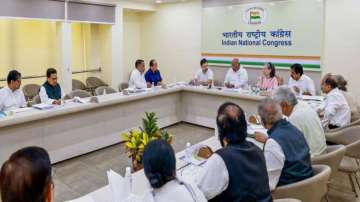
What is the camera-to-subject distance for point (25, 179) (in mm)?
1125

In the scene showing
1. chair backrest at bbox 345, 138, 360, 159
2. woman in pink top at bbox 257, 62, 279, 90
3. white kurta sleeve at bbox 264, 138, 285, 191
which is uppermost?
woman in pink top at bbox 257, 62, 279, 90

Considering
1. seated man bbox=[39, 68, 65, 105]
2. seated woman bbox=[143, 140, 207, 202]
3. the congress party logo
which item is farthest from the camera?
the congress party logo

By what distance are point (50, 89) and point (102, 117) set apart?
2.77 ft

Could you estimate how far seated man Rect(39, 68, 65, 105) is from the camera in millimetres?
4688

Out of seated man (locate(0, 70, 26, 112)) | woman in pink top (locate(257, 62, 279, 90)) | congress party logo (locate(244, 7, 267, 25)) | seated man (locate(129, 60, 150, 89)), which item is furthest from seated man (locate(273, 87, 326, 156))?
congress party logo (locate(244, 7, 267, 25))

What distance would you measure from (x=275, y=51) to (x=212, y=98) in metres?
1.74

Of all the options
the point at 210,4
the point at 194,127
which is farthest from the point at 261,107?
the point at 210,4

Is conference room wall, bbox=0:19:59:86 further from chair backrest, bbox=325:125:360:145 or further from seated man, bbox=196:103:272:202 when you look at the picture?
seated man, bbox=196:103:272:202

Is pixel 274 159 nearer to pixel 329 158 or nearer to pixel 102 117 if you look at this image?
pixel 329 158

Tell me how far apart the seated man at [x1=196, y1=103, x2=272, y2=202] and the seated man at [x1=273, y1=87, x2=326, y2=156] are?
1.06 metres

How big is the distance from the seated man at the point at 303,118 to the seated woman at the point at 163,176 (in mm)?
1497

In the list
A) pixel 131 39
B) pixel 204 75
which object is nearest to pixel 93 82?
pixel 131 39

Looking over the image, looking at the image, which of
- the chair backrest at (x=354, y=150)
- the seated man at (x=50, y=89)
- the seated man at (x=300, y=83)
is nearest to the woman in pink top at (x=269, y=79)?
the seated man at (x=300, y=83)

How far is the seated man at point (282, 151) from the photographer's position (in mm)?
2055
